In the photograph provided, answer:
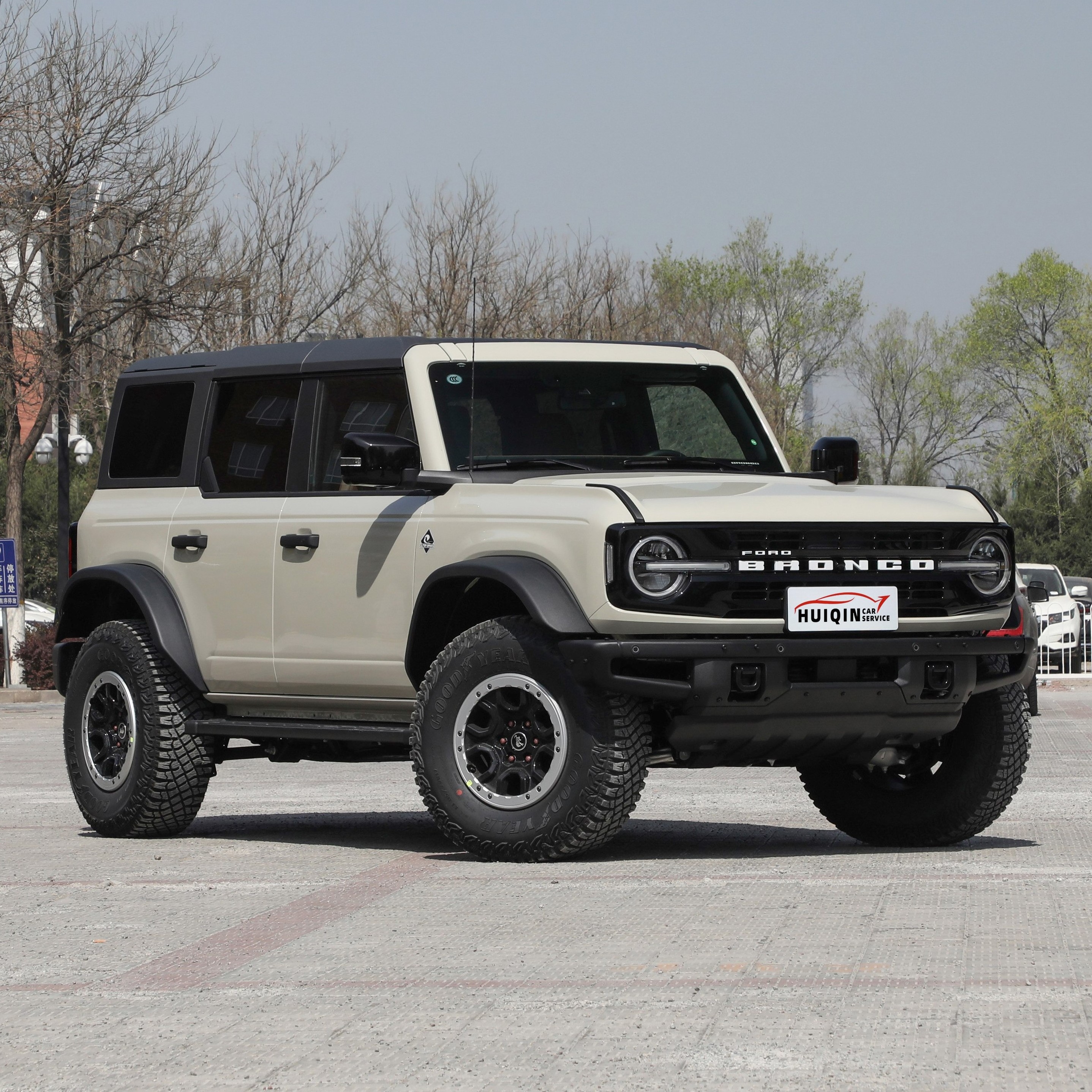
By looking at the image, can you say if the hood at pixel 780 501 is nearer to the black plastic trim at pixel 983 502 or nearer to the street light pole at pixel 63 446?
the black plastic trim at pixel 983 502

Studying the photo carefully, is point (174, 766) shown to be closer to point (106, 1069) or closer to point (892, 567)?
point (892, 567)

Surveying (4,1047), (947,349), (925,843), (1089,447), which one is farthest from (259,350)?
(947,349)

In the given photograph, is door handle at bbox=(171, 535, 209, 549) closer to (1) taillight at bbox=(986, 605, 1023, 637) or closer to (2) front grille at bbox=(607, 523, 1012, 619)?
(2) front grille at bbox=(607, 523, 1012, 619)

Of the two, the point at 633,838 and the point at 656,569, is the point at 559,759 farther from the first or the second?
the point at 633,838

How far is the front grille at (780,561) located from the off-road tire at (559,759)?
16.6 inches

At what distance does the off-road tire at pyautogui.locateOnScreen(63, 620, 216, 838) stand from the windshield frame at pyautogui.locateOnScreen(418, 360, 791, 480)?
1949 mm

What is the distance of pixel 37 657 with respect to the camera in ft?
97.8

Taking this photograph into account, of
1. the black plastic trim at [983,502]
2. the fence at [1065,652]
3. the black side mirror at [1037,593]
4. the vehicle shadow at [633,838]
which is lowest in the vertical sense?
the fence at [1065,652]

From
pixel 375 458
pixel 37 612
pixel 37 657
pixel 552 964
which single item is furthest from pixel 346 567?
pixel 37 612

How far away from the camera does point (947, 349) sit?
78562 millimetres

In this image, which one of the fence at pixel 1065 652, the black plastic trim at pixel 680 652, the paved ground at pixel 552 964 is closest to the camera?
the paved ground at pixel 552 964

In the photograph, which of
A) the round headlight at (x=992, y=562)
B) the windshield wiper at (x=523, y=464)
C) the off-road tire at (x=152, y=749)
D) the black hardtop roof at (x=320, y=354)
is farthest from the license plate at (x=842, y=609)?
the off-road tire at (x=152, y=749)

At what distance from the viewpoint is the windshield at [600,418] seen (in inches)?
352

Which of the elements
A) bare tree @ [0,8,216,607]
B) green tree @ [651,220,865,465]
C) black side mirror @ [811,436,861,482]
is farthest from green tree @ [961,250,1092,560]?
black side mirror @ [811,436,861,482]
